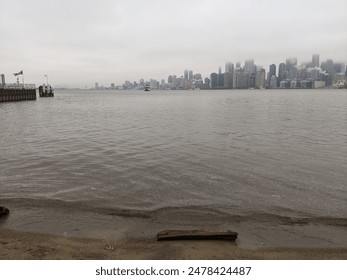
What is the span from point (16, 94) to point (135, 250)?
301ft

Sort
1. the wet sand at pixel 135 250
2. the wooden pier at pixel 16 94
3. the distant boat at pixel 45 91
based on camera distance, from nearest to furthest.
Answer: the wet sand at pixel 135 250 → the wooden pier at pixel 16 94 → the distant boat at pixel 45 91

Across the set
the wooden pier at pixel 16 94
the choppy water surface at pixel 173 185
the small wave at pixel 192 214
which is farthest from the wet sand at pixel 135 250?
the wooden pier at pixel 16 94

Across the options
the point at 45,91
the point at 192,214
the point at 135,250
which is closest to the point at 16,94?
the point at 45,91

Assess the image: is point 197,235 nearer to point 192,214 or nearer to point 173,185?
point 192,214

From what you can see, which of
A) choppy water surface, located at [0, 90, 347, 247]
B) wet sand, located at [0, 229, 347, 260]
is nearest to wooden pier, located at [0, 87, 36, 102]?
choppy water surface, located at [0, 90, 347, 247]

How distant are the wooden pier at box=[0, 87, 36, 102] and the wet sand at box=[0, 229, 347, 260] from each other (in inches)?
3207

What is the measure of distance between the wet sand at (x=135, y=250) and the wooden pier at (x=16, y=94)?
267 feet

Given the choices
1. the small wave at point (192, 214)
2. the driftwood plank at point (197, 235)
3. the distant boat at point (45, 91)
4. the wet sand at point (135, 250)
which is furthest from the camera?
the distant boat at point (45, 91)

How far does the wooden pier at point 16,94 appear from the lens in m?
78.6

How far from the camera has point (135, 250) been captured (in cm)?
791

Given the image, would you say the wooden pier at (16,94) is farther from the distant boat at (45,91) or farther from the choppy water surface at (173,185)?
the choppy water surface at (173,185)

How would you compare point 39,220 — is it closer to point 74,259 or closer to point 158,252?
point 74,259

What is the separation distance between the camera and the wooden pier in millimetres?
78594

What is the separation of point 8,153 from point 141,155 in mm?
9605
